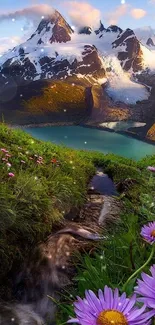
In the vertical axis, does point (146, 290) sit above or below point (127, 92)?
above

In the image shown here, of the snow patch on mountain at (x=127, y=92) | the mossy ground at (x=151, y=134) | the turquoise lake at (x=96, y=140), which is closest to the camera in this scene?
the turquoise lake at (x=96, y=140)

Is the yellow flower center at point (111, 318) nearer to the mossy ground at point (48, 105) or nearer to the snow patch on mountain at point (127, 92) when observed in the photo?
the mossy ground at point (48, 105)

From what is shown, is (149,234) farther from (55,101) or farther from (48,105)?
(55,101)

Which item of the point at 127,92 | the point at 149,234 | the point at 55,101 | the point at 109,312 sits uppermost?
the point at 109,312

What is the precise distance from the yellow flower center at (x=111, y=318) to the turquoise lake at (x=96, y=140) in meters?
89.3

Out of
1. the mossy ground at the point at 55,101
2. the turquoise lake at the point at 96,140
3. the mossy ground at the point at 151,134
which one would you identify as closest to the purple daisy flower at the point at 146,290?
the turquoise lake at the point at 96,140

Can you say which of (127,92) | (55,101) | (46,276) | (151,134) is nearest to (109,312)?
(46,276)

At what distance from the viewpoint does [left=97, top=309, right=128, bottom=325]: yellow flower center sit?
0.80 metres

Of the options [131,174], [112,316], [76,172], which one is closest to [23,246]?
[112,316]

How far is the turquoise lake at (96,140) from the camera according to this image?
97688 mm

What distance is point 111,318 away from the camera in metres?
0.82

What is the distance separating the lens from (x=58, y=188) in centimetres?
727

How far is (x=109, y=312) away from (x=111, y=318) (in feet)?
0.10

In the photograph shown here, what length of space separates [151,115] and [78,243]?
139 metres
